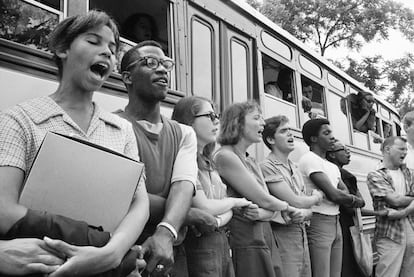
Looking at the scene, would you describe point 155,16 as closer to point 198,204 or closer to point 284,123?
point 284,123

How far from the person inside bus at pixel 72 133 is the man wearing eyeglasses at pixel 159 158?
0.21 metres

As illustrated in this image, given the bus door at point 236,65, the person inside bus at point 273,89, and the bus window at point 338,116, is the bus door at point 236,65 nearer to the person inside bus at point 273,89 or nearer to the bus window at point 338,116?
the person inside bus at point 273,89

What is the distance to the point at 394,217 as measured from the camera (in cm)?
480

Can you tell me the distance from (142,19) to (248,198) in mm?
1566

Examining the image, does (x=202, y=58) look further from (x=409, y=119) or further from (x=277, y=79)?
(x=409, y=119)

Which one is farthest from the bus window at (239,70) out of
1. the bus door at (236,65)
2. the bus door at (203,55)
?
the bus door at (203,55)

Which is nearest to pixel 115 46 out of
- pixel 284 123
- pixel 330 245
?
pixel 284 123

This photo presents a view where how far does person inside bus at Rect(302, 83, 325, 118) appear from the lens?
641cm

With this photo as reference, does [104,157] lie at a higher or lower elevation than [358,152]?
lower

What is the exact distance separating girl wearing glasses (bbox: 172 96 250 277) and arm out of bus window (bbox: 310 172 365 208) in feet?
4.79

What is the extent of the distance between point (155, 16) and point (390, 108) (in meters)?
8.86

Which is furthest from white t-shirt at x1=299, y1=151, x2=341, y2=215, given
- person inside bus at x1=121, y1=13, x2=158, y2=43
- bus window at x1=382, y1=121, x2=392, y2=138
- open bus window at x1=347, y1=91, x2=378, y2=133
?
bus window at x1=382, y1=121, x2=392, y2=138

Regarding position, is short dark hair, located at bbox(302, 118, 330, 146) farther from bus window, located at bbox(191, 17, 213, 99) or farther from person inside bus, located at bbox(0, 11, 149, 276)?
person inside bus, located at bbox(0, 11, 149, 276)

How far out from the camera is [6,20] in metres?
2.59
